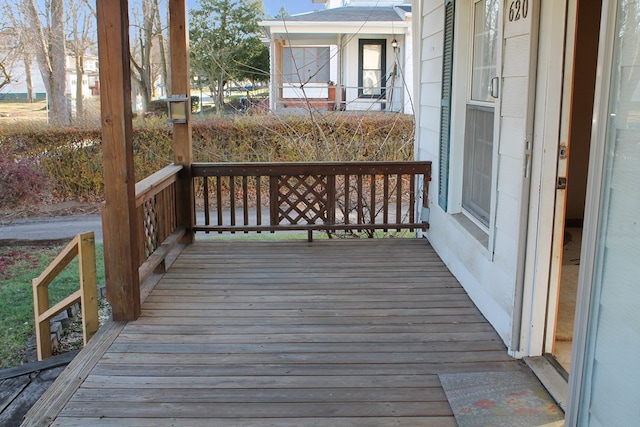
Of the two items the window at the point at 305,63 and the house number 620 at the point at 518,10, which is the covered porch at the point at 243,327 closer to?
the house number 620 at the point at 518,10

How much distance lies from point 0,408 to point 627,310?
9.80 ft

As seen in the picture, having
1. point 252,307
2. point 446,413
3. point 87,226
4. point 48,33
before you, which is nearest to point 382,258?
point 252,307

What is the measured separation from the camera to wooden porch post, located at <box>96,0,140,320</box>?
337cm

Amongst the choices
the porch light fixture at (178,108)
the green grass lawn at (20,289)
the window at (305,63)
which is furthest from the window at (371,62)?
the porch light fixture at (178,108)

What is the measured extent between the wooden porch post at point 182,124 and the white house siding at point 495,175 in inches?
80.4

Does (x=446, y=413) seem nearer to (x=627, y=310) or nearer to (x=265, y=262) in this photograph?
(x=627, y=310)

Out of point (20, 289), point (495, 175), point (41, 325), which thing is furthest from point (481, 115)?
point (20, 289)

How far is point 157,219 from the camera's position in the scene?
15.1 feet

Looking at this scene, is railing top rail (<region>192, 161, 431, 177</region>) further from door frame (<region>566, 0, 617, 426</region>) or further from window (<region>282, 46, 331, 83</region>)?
window (<region>282, 46, 331, 83</region>)

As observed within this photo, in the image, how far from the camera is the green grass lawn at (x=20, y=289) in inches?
186

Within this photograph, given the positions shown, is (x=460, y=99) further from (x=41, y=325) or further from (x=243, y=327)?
(x=41, y=325)

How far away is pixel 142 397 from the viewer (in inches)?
107

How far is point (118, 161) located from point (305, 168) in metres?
2.26

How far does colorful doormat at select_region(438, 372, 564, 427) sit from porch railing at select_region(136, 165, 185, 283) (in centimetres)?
207
